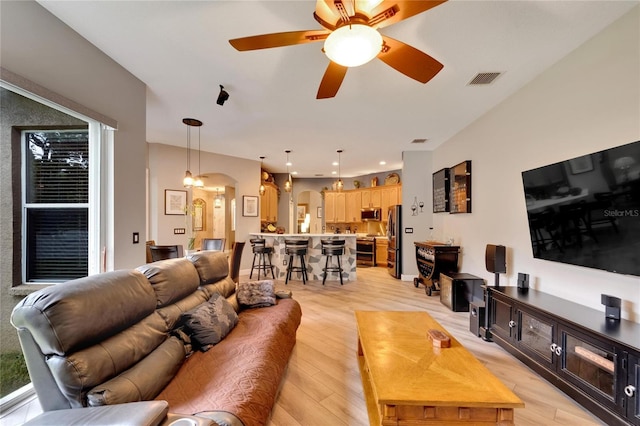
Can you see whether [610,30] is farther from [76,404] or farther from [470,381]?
[76,404]

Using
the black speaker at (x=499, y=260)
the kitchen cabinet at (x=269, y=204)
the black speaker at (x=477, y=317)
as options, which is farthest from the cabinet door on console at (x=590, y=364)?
the kitchen cabinet at (x=269, y=204)

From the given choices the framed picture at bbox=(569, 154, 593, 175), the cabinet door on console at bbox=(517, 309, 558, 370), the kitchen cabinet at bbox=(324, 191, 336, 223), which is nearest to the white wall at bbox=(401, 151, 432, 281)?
the cabinet door on console at bbox=(517, 309, 558, 370)

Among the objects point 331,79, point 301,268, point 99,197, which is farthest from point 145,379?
point 301,268

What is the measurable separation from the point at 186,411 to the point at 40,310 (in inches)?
30.8

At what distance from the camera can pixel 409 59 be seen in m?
1.89

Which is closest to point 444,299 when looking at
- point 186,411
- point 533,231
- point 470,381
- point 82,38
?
point 533,231

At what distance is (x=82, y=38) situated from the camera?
2.29 m

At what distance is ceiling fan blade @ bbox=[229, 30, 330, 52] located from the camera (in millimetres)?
1678

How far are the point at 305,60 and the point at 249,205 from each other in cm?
472

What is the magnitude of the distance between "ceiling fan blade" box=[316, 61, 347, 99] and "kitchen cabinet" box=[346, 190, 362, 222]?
6.44 m

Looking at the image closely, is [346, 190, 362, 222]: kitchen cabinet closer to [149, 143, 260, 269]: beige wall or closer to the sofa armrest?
[149, 143, 260, 269]: beige wall

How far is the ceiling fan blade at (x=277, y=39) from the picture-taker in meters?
1.68

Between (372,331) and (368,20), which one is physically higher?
(368,20)

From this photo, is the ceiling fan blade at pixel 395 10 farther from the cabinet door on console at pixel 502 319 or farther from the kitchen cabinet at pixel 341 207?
the kitchen cabinet at pixel 341 207
